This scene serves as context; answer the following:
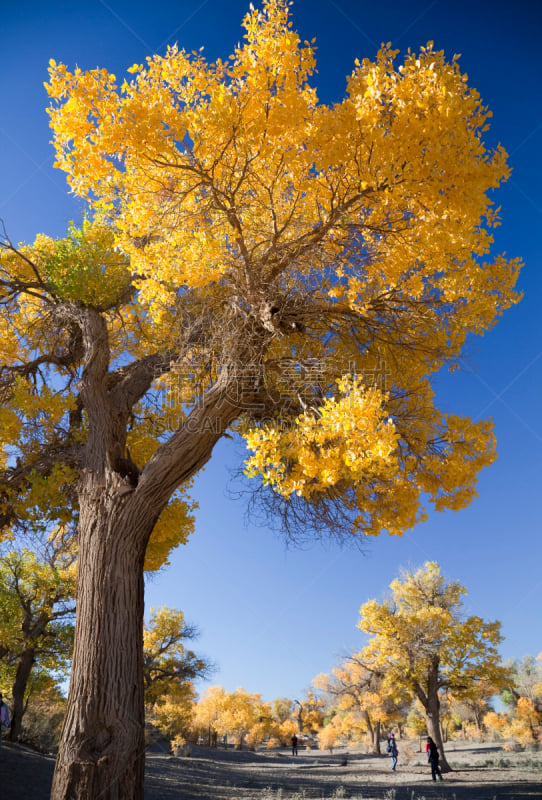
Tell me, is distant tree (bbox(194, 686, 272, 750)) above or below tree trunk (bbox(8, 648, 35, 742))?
below

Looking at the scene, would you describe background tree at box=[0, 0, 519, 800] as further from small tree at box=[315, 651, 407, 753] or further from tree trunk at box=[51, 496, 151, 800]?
small tree at box=[315, 651, 407, 753]

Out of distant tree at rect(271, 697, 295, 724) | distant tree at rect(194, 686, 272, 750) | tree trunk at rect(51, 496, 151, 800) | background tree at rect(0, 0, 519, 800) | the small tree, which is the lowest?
distant tree at rect(271, 697, 295, 724)

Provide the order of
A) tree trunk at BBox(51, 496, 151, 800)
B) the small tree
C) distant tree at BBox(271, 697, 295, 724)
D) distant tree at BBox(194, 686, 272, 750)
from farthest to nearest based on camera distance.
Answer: distant tree at BBox(271, 697, 295, 724)
distant tree at BBox(194, 686, 272, 750)
the small tree
tree trunk at BBox(51, 496, 151, 800)

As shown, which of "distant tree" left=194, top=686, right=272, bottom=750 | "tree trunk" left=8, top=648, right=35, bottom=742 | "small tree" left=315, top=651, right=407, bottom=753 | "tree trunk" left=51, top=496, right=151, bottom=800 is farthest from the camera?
"distant tree" left=194, top=686, right=272, bottom=750

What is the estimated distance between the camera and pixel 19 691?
13.8 m

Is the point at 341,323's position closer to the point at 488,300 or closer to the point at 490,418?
the point at 488,300

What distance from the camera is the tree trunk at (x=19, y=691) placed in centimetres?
1367

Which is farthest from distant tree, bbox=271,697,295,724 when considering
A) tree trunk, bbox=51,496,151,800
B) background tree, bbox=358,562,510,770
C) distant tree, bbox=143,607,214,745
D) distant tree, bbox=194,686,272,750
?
tree trunk, bbox=51,496,151,800

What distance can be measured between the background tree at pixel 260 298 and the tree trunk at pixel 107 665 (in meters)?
0.02

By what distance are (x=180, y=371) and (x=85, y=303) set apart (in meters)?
1.91

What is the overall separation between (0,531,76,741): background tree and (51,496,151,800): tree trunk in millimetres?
11313

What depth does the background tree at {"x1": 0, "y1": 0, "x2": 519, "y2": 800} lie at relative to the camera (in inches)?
157

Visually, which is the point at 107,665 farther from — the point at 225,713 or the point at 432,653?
the point at 225,713

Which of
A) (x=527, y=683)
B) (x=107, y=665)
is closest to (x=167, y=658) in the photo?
(x=107, y=665)
